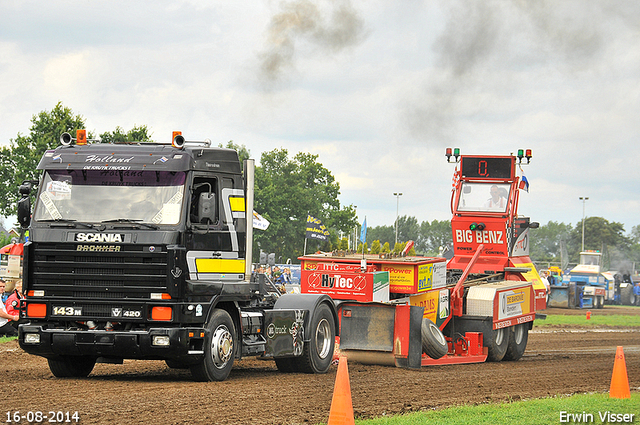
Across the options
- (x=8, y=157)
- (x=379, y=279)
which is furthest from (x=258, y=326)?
(x=8, y=157)

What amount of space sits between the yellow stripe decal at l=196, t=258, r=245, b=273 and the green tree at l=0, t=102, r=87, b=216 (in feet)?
106

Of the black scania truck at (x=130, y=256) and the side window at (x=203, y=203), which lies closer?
the black scania truck at (x=130, y=256)

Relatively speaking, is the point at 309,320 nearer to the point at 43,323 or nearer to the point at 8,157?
the point at 43,323

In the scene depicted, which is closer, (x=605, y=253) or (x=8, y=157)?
(x=8, y=157)

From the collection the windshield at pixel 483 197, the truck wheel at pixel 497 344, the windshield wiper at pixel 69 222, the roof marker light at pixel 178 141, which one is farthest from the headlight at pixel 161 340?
the windshield at pixel 483 197

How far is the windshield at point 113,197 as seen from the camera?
10.7m

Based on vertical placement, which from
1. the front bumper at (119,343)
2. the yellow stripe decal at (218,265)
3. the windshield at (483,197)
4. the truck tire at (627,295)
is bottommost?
the truck tire at (627,295)

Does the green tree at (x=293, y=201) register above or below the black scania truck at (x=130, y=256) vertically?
above

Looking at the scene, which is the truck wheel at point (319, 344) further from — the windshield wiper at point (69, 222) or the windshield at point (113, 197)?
the windshield wiper at point (69, 222)

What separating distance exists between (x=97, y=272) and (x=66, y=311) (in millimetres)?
703

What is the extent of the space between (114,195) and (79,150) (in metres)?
0.96

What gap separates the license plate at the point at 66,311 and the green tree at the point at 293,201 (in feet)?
168

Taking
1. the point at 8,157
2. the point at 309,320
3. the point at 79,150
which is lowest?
the point at 309,320

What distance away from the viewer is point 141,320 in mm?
10555
